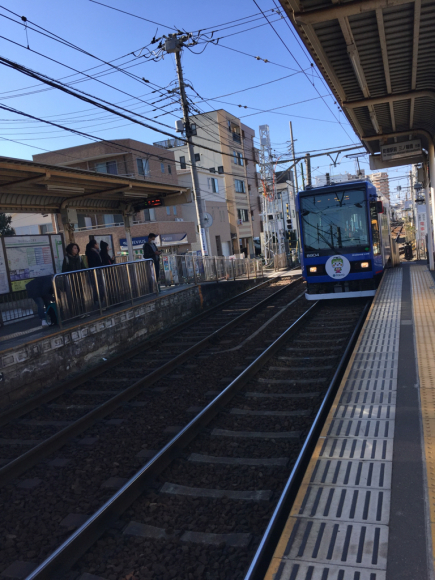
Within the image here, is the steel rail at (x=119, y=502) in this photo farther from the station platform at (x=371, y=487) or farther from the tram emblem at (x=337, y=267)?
the tram emblem at (x=337, y=267)

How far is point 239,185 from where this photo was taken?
1914 inches

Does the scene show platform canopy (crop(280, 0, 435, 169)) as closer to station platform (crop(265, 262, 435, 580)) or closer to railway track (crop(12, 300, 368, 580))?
station platform (crop(265, 262, 435, 580))

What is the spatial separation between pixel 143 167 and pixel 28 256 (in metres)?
26.5

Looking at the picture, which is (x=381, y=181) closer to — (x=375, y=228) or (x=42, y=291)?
(x=375, y=228)

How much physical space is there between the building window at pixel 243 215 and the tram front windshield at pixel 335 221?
35.5m

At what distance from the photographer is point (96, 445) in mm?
5488

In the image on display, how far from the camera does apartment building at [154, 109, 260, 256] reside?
43.5m

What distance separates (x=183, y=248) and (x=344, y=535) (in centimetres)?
3652

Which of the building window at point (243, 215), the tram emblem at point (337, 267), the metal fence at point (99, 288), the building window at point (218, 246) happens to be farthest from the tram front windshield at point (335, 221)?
the building window at point (243, 215)

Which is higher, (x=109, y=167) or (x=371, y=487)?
(x=109, y=167)

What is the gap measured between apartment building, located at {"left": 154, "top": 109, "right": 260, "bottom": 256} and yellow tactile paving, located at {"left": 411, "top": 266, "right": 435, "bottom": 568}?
105 ft

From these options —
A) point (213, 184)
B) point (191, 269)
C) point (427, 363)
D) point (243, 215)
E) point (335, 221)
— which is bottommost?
point (427, 363)

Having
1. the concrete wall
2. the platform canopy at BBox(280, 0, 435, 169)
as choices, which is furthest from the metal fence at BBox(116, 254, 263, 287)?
the platform canopy at BBox(280, 0, 435, 169)

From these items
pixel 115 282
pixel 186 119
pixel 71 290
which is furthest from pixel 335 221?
pixel 186 119
